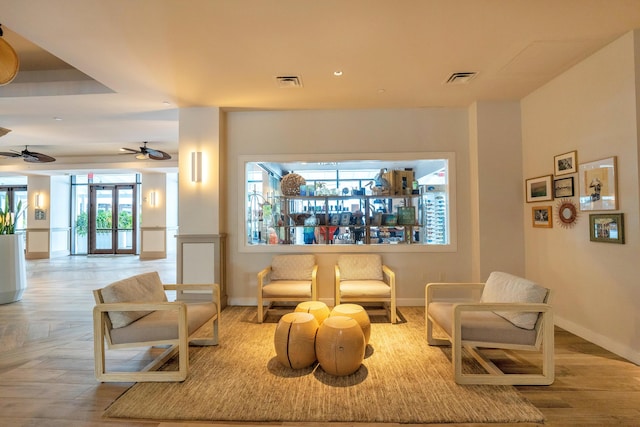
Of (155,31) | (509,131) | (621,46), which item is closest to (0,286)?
(155,31)

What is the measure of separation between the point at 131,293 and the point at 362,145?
3.36 meters

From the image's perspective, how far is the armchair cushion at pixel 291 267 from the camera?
Result: 14.1 ft

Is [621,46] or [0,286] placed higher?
[621,46]

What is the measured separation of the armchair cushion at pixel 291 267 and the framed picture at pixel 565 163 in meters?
3.19

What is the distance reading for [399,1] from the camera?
7.50 feet

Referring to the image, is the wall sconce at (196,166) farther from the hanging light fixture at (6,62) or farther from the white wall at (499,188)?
the white wall at (499,188)

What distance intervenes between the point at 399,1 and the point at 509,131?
2.85m

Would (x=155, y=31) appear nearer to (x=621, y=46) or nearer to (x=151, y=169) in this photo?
(x=621, y=46)

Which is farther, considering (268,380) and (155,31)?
(155,31)

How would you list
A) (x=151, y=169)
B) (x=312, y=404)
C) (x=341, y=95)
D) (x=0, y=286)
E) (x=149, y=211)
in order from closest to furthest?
(x=312, y=404), (x=341, y=95), (x=0, y=286), (x=151, y=169), (x=149, y=211)

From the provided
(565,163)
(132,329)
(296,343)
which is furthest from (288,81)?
(565,163)

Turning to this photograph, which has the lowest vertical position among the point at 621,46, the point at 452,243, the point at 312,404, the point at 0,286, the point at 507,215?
the point at 312,404

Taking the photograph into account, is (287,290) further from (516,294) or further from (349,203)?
(516,294)

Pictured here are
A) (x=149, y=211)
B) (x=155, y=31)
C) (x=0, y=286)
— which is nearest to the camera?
(x=155, y=31)
